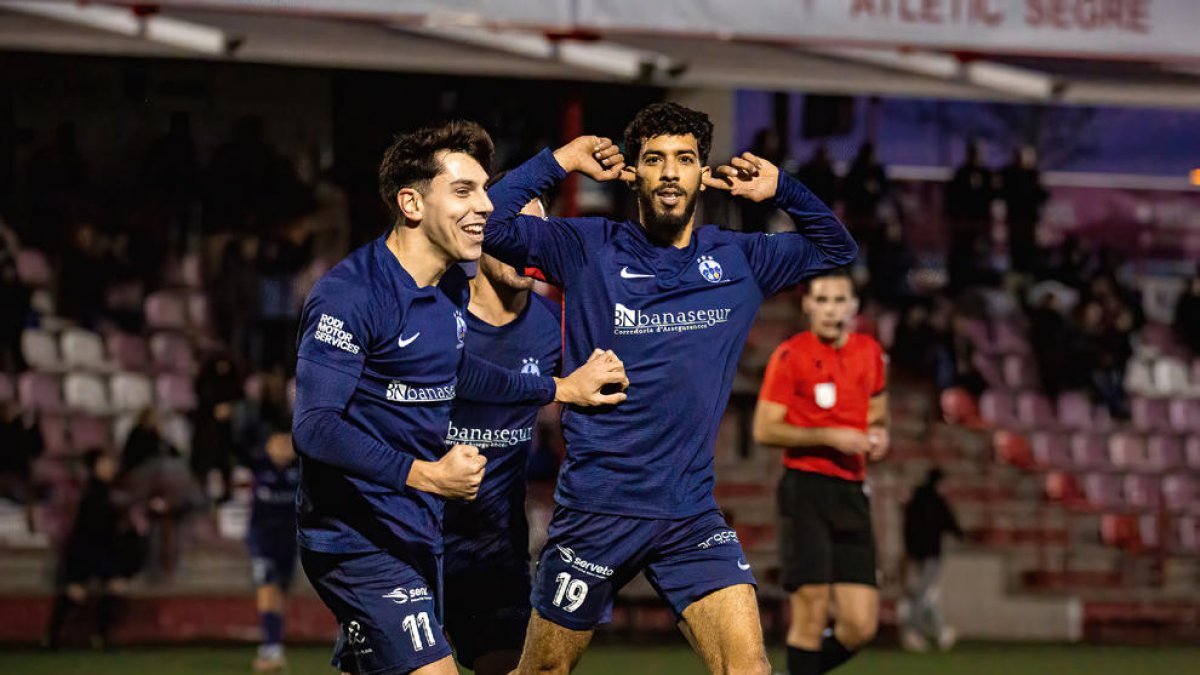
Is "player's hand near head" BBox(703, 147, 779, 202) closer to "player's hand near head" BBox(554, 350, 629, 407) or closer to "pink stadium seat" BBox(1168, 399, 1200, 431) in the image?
"player's hand near head" BBox(554, 350, 629, 407)

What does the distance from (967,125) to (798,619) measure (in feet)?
48.0

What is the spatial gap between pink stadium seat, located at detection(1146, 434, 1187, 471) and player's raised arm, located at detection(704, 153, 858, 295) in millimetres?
12931

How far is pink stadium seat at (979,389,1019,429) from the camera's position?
1862 centimetres

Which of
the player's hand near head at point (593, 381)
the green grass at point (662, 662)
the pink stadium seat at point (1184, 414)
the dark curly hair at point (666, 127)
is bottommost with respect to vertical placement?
the green grass at point (662, 662)

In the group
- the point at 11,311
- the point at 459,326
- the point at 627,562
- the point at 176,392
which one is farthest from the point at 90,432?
the point at 459,326

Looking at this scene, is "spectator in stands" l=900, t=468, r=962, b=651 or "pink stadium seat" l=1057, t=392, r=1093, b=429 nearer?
"spectator in stands" l=900, t=468, r=962, b=651

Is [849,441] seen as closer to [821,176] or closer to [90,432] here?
[821,176]

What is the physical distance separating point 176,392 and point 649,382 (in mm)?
11047

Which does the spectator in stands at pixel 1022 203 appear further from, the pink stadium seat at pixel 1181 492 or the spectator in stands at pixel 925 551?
the spectator in stands at pixel 925 551

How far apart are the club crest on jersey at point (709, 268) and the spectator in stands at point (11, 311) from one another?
10766mm

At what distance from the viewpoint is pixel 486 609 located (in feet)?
22.5

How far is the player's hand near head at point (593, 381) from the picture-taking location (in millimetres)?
5945

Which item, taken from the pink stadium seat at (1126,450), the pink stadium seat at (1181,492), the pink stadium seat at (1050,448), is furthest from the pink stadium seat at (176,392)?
the pink stadium seat at (1181,492)

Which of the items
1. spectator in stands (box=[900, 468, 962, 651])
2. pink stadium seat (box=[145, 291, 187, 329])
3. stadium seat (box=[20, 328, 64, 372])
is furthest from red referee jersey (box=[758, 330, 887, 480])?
stadium seat (box=[20, 328, 64, 372])
